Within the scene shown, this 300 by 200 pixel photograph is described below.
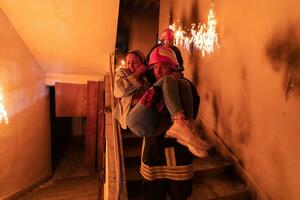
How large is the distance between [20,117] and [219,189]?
3399 millimetres

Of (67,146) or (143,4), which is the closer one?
(143,4)

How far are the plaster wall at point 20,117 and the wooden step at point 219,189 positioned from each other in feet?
9.57

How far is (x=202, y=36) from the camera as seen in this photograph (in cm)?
269

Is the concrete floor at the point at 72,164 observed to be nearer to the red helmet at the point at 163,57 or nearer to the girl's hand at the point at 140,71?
the girl's hand at the point at 140,71

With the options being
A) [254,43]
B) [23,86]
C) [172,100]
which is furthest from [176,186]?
[23,86]

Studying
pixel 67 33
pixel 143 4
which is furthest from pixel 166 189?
pixel 143 4

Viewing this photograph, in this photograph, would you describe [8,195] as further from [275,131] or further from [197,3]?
[197,3]

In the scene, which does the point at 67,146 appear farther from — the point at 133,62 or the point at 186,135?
the point at 186,135

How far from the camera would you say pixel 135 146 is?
7.49 ft

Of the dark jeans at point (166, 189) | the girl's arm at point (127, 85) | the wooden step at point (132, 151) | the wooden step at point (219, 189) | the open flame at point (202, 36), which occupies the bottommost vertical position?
the wooden step at point (219, 189)

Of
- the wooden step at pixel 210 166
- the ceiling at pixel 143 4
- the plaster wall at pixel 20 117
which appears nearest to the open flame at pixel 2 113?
the plaster wall at pixel 20 117

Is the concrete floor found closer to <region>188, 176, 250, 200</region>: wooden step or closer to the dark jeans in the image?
<region>188, 176, 250, 200</region>: wooden step

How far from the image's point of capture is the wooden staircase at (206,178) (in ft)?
5.72

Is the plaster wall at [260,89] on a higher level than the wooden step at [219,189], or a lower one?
higher
